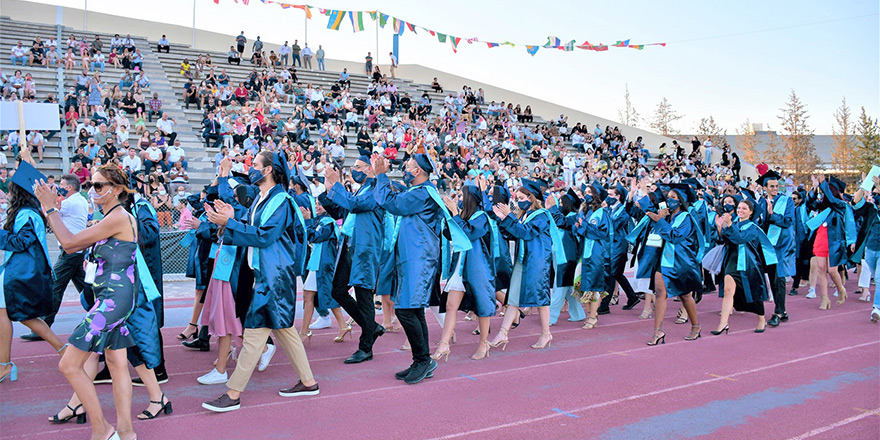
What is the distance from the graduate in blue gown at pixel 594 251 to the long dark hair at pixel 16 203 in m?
6.40

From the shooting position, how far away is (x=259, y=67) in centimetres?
2736

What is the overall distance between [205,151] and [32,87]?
4.73 metres

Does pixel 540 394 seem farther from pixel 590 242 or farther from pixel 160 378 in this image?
→ pixel 590 242

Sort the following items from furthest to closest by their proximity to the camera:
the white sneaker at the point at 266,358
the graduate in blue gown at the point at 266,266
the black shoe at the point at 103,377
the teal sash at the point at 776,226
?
the teal sash at the point at 776,226, the white sneaker at the point at 266,358, the black shoe at the point at 103,377, the graduate in blue gown at the point at 266,266

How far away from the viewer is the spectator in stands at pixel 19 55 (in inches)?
829

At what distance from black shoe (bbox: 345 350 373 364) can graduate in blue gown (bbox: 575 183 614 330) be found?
338 cm

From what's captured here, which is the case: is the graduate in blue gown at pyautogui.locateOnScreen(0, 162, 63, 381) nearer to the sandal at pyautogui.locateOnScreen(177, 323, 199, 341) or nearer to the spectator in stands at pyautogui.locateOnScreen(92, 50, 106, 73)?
the sandal at pyautogui.locateOnScreen(177, 323, 199, 341)

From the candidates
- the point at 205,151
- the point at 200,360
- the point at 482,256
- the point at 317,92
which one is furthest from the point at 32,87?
the point at 482,256

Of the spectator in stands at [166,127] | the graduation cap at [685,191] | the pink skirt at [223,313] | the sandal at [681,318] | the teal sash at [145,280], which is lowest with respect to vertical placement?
the sandal at [681,318]

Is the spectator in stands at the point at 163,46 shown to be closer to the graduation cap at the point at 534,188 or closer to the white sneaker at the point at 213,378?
the graduation cap at the point at 534,188

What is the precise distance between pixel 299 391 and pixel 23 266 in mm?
2537

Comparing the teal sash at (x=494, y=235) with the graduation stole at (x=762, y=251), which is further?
the graduation stole at (x=762, y=251)

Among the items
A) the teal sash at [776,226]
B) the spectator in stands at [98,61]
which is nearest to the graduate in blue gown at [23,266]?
the teal sash at [776,226]

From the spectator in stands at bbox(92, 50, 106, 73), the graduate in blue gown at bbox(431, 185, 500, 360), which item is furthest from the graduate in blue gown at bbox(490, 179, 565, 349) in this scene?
the spectator in stands at bbox(92, 50, 106, 73)
